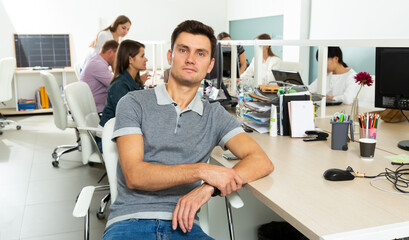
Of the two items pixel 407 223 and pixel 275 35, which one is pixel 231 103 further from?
pixel 275 35

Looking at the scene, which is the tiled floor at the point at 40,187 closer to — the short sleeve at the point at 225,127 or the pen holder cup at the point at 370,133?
the short sleeve at the point at 225,127

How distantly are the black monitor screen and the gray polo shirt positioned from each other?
87 centimetres

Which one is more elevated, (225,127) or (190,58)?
(190,58)

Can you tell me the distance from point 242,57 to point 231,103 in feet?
8.17

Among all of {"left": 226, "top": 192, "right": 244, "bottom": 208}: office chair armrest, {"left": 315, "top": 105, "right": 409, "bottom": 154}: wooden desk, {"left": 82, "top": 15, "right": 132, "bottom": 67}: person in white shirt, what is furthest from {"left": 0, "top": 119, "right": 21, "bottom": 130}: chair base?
{"left": 226, "top": 192, "right": 244, "bottom": 208}: office chair armrest

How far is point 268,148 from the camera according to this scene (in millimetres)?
2014

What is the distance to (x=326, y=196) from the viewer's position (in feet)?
4.65

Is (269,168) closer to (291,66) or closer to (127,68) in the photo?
(127,68)

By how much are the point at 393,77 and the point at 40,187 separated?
281 cm

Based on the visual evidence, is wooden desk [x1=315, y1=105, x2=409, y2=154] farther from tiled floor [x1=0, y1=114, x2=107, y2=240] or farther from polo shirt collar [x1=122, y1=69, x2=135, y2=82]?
tiled floor [x1=0, y1=114, x2=107, y2=240]

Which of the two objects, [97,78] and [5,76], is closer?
[97,78]

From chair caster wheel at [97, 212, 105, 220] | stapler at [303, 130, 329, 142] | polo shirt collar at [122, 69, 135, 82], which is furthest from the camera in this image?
polo shirt collar at [122, 69, 135, 82]

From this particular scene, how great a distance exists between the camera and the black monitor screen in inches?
81.5

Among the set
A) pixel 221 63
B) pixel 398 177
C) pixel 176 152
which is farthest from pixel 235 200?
pixel 221 63
